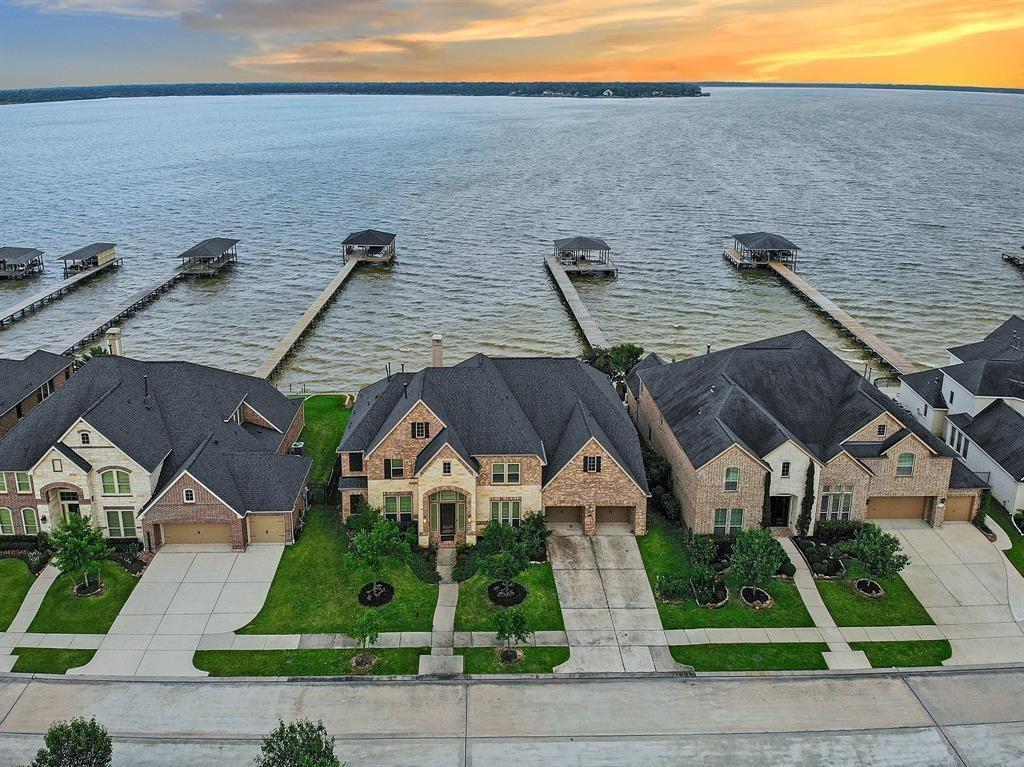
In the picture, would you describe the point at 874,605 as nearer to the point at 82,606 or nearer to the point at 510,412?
the point at 510,412

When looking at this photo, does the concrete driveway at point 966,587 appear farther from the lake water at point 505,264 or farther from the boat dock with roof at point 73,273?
the boat dock with roof at point 73,273

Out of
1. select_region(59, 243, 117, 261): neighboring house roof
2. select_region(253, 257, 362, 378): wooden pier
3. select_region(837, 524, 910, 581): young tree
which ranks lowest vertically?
select_region(253, 257, 362, 378): wooden pier

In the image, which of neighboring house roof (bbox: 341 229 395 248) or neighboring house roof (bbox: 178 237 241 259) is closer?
neighboring house roof (bbox: 178 237 241 259)

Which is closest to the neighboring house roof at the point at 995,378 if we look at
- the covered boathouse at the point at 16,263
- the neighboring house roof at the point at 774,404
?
the neighboring house roof at the point at 774,404

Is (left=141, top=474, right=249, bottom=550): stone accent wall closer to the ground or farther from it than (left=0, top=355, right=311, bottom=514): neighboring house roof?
closer to the ground

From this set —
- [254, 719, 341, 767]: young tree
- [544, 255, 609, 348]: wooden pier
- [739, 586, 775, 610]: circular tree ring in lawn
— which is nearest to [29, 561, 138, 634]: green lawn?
[254, 719, 341, 767]: young tree

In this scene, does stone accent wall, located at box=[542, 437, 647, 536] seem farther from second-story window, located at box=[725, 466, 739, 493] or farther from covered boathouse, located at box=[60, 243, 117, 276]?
covered boathouse, located at box=[60, 243, 117, 276]
